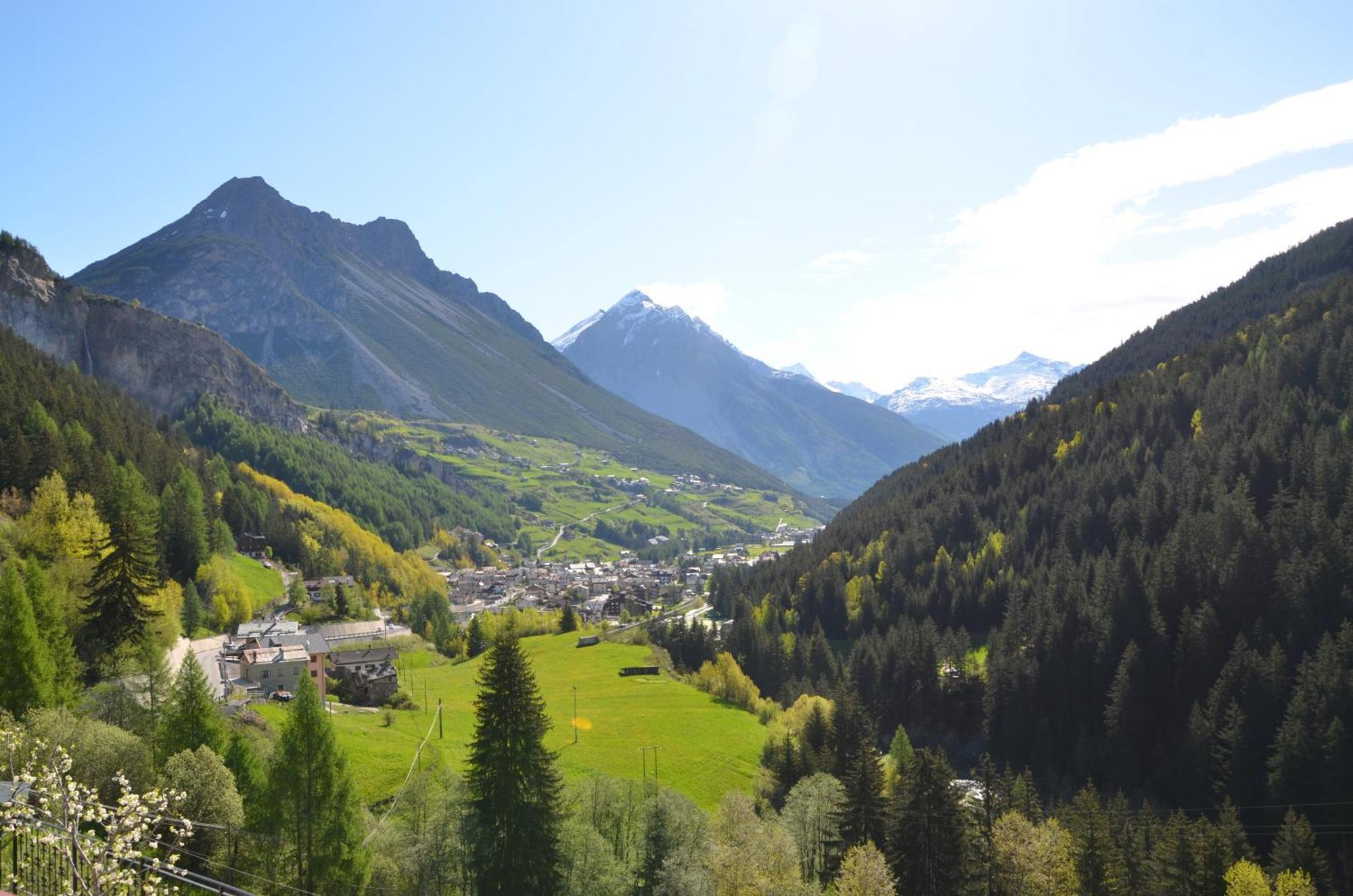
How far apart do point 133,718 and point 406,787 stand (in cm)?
1536

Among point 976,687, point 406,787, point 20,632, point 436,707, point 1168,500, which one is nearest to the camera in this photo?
point 20,632

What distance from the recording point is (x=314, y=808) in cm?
4100

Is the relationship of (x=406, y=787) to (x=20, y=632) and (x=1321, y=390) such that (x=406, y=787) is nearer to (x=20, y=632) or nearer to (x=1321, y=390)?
(x=20, y=632)

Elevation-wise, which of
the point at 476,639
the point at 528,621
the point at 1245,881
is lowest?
the point at 1245,881

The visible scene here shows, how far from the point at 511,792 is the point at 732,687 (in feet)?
248

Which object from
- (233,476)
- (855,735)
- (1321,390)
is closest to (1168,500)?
(1321,390)

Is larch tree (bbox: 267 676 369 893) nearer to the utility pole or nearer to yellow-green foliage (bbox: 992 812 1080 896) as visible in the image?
the utility pole

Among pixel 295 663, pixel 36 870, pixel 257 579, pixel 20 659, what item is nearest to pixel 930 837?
pixel 36 870

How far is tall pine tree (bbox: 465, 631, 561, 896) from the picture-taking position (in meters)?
42.4

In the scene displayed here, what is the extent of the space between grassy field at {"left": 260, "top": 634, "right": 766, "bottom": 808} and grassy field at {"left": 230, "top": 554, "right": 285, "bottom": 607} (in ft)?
69.7

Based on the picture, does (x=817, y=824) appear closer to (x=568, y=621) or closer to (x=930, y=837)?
(x=930, y=837)

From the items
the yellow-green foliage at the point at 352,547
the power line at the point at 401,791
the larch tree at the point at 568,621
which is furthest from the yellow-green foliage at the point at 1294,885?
the yellow-green foliage at the point at 352,547

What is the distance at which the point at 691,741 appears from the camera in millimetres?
91125

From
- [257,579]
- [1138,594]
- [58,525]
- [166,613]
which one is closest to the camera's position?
[166,613]
